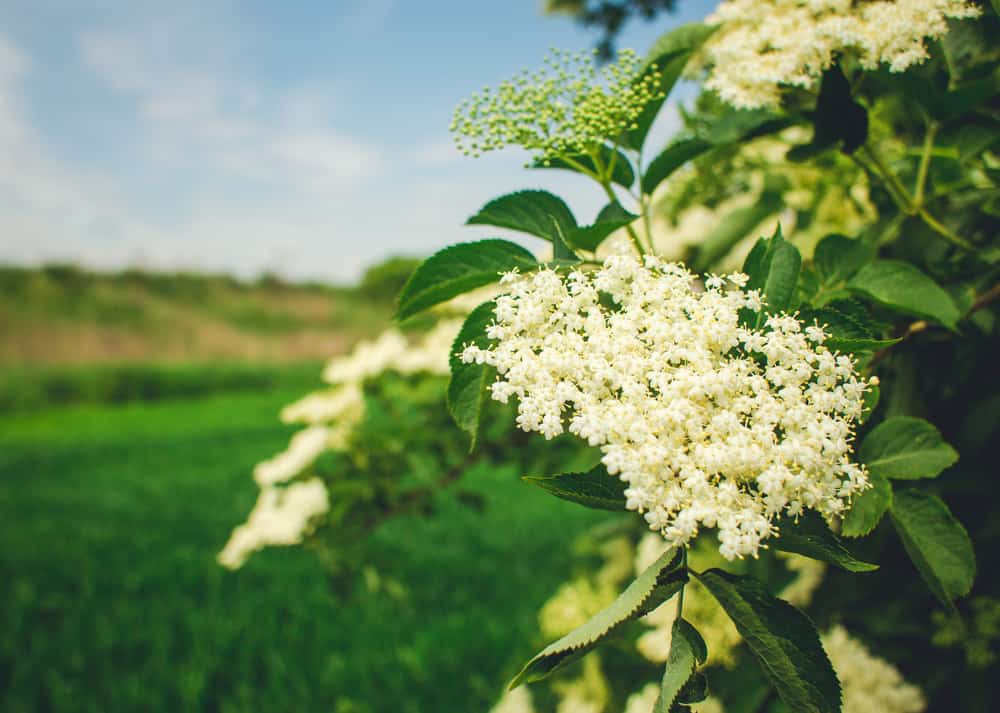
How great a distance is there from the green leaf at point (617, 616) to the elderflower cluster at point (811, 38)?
61 centimetres

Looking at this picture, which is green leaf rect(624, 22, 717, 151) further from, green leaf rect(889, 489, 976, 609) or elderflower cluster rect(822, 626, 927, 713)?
elderflower cluster rect(822, 626, 927, 713)

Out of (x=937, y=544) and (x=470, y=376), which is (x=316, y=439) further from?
(x=937, y=544)

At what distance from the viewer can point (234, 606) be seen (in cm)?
347

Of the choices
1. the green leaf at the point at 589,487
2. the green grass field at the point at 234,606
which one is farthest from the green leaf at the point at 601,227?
the green grass field at the point at 234,606

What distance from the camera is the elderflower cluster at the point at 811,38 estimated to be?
847 mm

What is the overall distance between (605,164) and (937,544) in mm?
553

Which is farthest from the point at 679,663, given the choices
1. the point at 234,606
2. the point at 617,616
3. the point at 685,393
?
the point at 234,606

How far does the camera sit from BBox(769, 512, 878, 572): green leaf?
596 mm

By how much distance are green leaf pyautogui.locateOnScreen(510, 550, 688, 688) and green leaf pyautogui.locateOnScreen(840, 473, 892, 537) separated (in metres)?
0.18

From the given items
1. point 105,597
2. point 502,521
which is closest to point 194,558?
point 105,597

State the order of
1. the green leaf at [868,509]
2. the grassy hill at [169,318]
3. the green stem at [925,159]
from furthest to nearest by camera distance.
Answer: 1. the grassy hill at [169,318]
2. the green stem at [925,159]
3. the green leaf at [868,509]

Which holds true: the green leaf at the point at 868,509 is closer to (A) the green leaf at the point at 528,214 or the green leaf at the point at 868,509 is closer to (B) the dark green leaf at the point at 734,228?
(A) the green leaf at the point at 528,214

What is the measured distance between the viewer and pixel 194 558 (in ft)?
13.7

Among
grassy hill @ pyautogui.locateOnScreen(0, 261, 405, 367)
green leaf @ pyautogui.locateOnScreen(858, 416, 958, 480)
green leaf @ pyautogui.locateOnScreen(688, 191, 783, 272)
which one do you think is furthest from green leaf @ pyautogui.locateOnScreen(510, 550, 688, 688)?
grassy hill @ pyautogui.locateOnScreen(0, 261, 405, 367)
